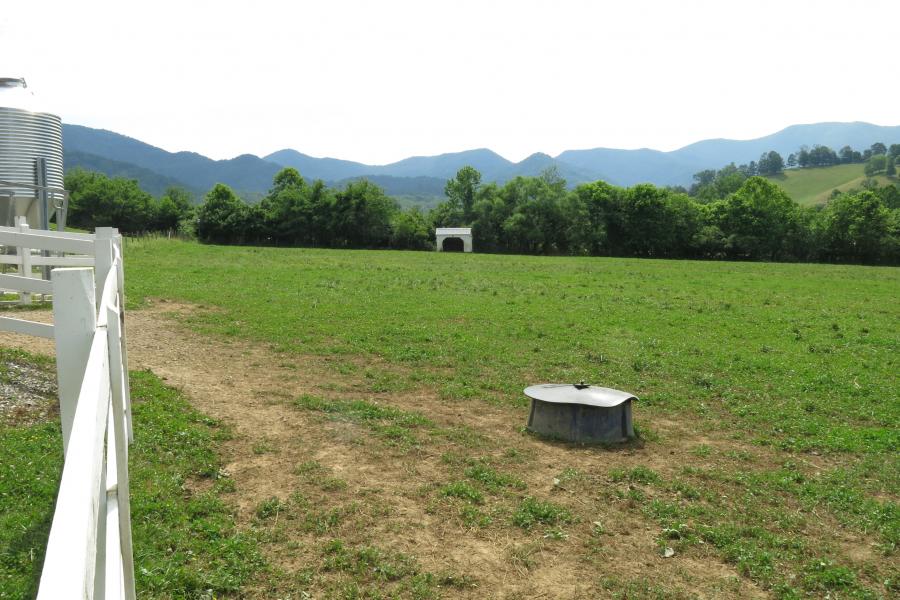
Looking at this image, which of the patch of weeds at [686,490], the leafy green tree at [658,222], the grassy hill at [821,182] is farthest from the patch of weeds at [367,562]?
the grassy hill at [821,182]

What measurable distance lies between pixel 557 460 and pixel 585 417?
88cm

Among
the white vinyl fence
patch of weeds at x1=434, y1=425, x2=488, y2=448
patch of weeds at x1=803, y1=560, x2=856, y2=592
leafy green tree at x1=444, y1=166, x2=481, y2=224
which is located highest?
leafy green tree at x1=444, y1=166, x2=481, y2=224

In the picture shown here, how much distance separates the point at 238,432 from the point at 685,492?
5.03 m

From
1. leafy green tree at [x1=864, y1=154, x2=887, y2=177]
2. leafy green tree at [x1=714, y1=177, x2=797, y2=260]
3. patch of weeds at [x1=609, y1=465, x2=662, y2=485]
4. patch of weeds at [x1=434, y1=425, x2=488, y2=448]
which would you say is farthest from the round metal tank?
leafy green tree at [x1=864, y1=154, x2=887, y2=177]

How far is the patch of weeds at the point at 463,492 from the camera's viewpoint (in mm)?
6012

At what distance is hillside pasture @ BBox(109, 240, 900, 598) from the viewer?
16.2ft

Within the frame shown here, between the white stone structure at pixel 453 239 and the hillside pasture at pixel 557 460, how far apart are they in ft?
177

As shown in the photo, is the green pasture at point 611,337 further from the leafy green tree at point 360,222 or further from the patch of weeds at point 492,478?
the leafy green tree at point 360,222

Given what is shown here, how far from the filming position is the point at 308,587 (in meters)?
4.49

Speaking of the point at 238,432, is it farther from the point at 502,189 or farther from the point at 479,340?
the point at 502,189

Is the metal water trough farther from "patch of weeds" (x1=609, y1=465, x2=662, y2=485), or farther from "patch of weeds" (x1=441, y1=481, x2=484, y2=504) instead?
"patch of weeds" (x1=441, y1=481, x2=484, y2=504)

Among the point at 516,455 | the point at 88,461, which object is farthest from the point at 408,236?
the point at 88,461

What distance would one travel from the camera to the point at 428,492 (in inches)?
240

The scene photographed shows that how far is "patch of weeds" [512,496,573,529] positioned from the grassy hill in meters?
179
